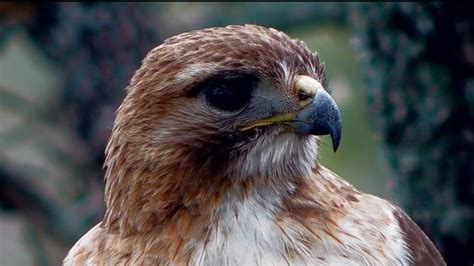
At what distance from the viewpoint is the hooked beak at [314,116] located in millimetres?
4520

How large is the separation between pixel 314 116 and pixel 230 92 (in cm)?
30

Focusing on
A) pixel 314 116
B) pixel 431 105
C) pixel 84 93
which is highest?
pixel 314 116

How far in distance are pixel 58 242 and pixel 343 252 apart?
4.84 meters

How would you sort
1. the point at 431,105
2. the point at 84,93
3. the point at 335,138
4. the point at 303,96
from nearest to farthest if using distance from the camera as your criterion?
1. the point at 335,138
2. the point at 303,96
3. the point at 431,105
4. the point at 84,93

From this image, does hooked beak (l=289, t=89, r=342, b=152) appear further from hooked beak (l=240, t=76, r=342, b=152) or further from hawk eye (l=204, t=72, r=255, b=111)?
hawk eye (l=204, t=72, r=255, b=111)

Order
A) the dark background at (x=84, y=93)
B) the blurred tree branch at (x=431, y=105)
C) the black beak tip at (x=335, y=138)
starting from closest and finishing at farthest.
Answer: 1. the black beak tip at (x=335, y=138)
2. the blurred tree branch at (x=431, y=105)
3. the dark background at (x=84, y=93)

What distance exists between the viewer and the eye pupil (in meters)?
4.60

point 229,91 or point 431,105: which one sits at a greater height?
point 229,91

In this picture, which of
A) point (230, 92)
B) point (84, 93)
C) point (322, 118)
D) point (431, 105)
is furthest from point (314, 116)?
point (84, 93)

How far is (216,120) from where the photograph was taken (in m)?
4.70

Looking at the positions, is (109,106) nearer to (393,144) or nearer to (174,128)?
(393,144)

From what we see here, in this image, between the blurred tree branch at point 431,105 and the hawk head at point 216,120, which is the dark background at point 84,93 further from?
the hawk head at point 216,120

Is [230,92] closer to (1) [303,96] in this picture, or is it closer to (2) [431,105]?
(1) [303,96]

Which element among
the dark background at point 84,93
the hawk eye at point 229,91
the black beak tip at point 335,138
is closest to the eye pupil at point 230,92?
the hawk eye at point 229,91
